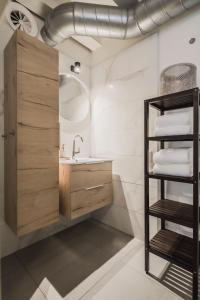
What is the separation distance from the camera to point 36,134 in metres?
1.31

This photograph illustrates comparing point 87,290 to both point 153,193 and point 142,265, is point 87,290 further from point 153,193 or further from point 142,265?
point 153,193

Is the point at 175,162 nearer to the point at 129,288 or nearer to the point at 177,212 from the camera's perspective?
the point at 177,212

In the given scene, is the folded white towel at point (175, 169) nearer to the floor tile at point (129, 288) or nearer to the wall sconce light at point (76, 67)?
the floor tile at point (129, 288)

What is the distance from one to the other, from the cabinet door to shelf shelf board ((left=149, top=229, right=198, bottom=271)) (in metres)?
0.86

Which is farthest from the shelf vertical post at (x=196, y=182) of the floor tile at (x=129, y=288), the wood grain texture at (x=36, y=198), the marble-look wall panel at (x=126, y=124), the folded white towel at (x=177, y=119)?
the wood grain texture at (x=36, y=198)

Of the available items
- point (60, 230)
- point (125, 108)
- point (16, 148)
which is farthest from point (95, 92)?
point (60, 230)

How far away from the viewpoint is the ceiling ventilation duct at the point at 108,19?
132cm

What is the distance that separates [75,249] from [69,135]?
48.5 inches

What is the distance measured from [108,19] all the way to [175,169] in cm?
139

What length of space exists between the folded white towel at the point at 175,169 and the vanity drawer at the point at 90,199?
28.3 inches

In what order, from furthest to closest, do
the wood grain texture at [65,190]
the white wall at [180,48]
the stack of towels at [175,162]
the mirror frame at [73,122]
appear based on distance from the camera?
the mirror frame at [73,122] → the wood grain texture at [65,190] → the white wall at [180,48] → the stack of towels at [175,162]

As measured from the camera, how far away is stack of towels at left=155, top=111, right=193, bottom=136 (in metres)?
1.15

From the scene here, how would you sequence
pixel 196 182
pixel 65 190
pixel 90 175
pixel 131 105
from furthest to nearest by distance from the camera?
pixel 131 105
pixel 90 175
pixel 65 190
pixel 196 182

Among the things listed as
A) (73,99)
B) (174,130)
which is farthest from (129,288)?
(73,99)
